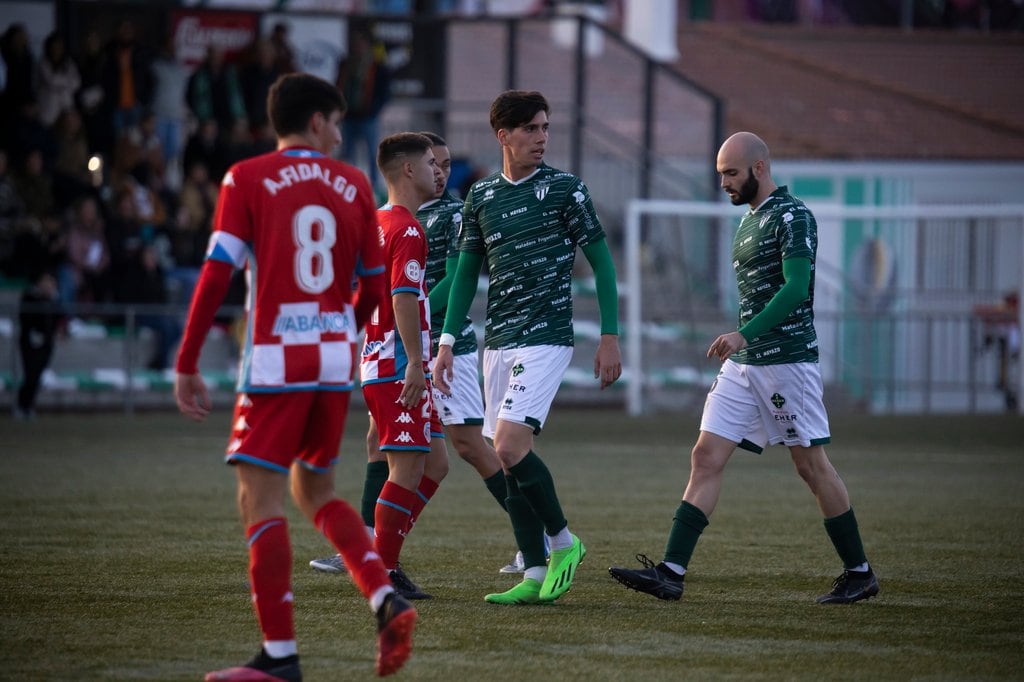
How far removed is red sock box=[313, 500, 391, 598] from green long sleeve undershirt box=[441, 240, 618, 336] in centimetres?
206

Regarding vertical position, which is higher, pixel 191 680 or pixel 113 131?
pixel 113 131

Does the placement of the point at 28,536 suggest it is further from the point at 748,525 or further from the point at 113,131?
the point at 113,131

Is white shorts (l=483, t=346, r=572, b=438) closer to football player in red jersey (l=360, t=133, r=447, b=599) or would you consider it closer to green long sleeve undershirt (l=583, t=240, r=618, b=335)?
green long sleeve undershirt (l=583, t=240, r=618, b=335)

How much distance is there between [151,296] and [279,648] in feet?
49.9

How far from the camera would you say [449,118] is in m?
24.7

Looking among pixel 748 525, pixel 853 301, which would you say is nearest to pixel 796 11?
pixel 853 301

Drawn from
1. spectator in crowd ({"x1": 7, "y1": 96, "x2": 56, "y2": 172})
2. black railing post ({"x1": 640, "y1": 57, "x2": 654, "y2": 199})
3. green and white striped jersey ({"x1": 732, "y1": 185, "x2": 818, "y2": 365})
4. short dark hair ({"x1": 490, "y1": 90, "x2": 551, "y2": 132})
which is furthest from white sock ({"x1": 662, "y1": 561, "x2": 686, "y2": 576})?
black railing post ({"x1": 640, "y1": 57, "x2": 654, "y2": 199})

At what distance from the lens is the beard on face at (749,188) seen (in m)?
7.11

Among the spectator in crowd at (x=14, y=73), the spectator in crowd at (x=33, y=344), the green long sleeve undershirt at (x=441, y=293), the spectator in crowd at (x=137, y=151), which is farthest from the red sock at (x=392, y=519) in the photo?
the spectator in crowd at (x=137, y=151)

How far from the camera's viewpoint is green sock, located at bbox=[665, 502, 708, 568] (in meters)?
7.05

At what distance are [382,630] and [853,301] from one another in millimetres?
19644

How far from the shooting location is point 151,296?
19.7 metres

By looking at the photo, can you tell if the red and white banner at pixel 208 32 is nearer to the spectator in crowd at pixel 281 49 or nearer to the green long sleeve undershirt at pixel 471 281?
the spectator in crowd at pixel 281 49

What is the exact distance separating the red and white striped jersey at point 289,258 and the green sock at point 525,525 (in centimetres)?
204
